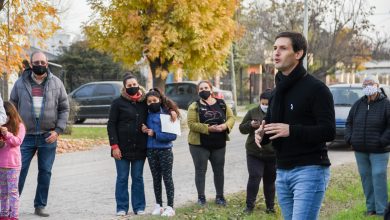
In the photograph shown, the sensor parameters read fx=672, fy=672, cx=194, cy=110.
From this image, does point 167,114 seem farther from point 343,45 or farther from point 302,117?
point 343,45

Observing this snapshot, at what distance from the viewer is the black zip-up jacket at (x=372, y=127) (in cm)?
897

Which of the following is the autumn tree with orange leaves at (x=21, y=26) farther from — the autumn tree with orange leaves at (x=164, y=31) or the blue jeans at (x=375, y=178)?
the blue jeans at (x=375, y=178)

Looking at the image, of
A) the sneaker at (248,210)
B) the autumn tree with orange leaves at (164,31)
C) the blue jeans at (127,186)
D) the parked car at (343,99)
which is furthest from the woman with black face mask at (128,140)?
the autumn tree with orange leaves at (164,31)

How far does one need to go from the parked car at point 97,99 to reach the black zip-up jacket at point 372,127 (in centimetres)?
1851

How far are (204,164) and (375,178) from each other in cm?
240

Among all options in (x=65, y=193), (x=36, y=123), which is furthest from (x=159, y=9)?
(x=36, y=123)

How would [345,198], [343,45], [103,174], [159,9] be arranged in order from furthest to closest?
1. [343,45]
2. [159,9]
3. [103,174]
4. [345,198]

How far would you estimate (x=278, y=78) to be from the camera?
5473mm

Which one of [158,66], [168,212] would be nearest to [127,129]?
[168,212]

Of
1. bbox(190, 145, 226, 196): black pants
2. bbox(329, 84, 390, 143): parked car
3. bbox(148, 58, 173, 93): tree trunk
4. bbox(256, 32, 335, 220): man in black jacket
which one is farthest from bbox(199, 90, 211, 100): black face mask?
bbox(148, 58, 173, 93): tree trunk

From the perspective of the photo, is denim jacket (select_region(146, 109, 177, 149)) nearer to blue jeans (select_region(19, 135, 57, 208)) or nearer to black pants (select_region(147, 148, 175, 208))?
black pants (select_region(147, 148, 175, 208))

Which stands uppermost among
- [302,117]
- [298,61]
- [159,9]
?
[159,9]

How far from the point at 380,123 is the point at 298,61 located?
4126mm

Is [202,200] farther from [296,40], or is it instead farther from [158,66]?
[158,66]
